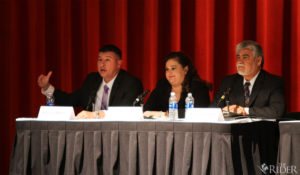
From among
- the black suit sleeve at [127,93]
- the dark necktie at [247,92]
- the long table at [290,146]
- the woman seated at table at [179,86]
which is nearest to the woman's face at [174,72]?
the woman seated at table at [179,86]

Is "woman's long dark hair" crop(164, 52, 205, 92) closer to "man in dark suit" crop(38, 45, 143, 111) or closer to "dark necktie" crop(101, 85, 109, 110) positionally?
"man in dark suit" crop(38, 45, 143, 111)

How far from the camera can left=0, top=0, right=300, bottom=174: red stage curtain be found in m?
4.64

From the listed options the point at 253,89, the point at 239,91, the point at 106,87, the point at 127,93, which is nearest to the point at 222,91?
the point at 239,91

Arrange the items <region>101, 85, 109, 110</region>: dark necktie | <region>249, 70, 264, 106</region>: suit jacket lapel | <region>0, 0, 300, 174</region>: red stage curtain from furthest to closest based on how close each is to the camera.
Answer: <region>0, 0, 300, 174</region>: red stage curtain < <region>101, 85, 109, 110</region>: dark necktie < <region>249, 70, 264, 106</region>: suit jacket lapel

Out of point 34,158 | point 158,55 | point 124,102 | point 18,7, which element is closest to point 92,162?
point 34,158

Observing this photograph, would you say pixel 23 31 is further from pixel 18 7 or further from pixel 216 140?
pixel 216 140

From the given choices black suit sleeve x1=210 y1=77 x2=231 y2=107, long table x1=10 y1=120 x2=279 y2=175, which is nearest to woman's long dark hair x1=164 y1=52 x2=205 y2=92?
black suit sleeve x1=210 y1=77 x2=231 y2=107

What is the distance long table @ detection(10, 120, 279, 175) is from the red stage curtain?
1.90 meters

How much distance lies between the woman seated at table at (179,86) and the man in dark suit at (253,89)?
0.56ft

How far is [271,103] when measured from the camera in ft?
12.0

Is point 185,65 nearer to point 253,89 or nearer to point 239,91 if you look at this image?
point 239,91

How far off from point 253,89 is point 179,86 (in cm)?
70

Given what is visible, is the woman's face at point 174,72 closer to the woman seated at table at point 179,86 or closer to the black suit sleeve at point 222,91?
the woman seated at table at point 179,86

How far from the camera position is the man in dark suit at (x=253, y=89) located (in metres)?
3.57
